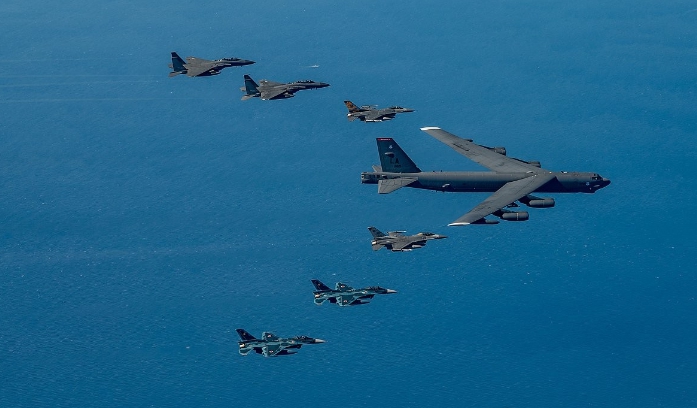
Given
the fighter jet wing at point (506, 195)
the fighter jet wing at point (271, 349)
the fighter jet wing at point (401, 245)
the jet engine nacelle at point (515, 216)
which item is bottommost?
the fighter jet wing at point (271, 349)

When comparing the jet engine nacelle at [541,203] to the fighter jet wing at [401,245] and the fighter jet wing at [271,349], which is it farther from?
the fighter jet wing at [271,349]

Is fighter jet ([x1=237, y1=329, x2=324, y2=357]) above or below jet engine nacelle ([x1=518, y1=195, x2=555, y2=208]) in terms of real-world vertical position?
below

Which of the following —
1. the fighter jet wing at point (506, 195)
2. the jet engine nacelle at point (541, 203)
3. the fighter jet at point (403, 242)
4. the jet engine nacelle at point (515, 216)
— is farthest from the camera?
the fighter jet at point (403, 242)

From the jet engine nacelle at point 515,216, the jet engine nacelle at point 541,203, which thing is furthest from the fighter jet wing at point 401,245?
the jet engine nacelle at point 541,203

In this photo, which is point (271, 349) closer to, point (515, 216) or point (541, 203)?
point (515, 216)

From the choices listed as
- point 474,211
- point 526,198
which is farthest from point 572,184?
point 474,211

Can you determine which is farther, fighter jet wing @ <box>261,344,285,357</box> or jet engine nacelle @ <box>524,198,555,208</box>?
fighter jet wing @ <box>261,344,285,357</box>

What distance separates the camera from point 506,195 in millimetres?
192125

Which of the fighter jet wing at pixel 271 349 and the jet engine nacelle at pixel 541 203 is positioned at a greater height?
the jet engine nacelle at pixel 541 203

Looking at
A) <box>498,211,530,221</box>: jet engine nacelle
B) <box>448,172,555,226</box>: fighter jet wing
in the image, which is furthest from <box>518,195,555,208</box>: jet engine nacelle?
<box>498,211,530,221</box>: jet engine nacelle

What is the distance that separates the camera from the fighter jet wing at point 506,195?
603 feet

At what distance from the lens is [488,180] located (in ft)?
656

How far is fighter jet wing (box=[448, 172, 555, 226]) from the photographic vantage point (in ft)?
603

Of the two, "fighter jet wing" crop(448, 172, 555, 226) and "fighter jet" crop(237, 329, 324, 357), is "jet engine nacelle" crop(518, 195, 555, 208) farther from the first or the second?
"fighter jet" crop(237, 329, 324, 357)
